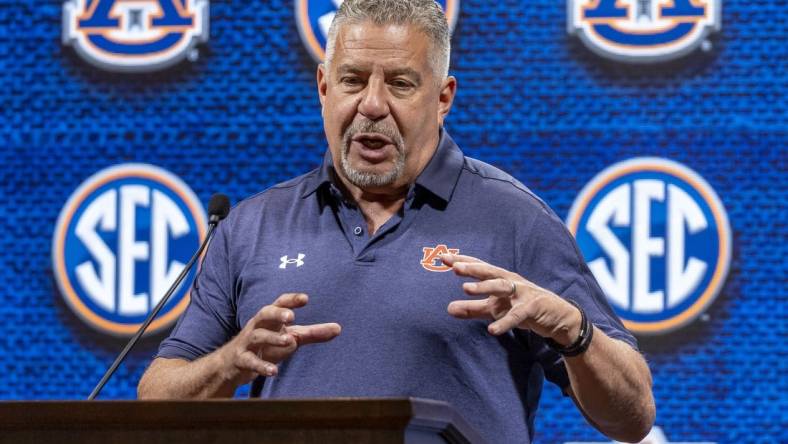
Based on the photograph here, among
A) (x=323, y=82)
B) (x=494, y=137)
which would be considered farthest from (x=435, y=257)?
(x=494, y=137)

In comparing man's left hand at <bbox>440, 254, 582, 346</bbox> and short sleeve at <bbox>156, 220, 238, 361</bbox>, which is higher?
man's left hand at <bbox>440, 254, 582, 346</bbox>

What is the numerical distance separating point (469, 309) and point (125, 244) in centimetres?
175

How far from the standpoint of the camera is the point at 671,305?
110 inches

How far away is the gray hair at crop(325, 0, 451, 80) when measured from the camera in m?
1.84

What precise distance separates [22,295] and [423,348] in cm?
166

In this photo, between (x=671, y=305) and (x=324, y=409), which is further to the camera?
(x=671, y=305)

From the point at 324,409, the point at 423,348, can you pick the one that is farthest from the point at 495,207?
the point at 324,409

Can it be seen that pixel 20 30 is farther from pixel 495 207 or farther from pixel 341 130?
pixel 495 207

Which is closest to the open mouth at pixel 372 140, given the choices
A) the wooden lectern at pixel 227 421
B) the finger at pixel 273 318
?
the finger at pixel 273 318

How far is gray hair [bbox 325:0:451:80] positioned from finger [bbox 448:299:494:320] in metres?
0.55

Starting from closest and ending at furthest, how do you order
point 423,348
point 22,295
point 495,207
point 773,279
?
point 423,348 < point 495,207 < point 773,279 < point 22,295

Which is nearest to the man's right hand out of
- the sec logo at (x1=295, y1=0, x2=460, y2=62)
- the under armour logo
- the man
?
the man

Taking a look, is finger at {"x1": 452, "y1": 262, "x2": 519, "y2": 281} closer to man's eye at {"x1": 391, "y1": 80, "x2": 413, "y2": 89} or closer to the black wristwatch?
the black wristwatch

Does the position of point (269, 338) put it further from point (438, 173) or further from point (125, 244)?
point (125, 244)
